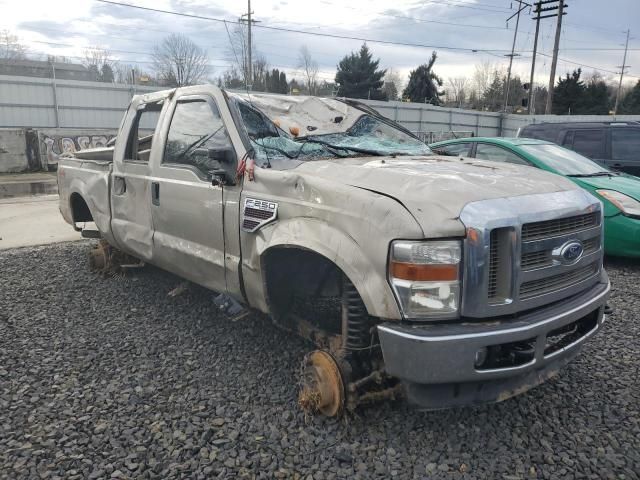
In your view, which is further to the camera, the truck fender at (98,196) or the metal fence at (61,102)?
the metal fence at (61,102)

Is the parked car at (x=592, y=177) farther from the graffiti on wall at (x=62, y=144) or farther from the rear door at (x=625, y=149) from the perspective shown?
the graffiti on wall at (x=62, y=144)

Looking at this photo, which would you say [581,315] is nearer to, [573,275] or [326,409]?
[573,275]

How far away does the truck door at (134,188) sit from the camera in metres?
4.58

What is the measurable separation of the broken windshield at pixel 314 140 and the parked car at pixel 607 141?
5717mm

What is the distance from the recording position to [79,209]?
6254 millimetres

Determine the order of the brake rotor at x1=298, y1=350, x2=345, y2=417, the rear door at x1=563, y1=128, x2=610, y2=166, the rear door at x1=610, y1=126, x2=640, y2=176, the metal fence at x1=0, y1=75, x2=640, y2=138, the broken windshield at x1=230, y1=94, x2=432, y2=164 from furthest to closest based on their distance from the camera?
the metal fence at x1=0, y1=75, x2=640, y2=138, the rear door at x1=563, y1=128, x2=610, y2=166, the rear door at x1=610, y1=126, x2=640, y2=176, the broken windshield at x1=230, y1=94, x2=432, y2=164, the brake rotor at x1=298, y1=350, x2=345, y2=417

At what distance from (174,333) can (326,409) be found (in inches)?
72.5

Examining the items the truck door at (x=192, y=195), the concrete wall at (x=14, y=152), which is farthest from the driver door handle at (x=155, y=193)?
the concrete wall at (x=14, y=152)

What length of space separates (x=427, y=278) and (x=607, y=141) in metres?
7.60

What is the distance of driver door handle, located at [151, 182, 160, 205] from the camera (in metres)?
4.33

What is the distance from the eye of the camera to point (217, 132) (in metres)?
3.85

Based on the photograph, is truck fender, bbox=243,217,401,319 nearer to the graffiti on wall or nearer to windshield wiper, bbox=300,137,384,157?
windshield wiper, bbox=300,137,384,157

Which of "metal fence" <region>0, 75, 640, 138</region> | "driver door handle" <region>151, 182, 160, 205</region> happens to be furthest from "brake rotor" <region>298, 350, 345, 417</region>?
"metal fence" <region>0, 75, 640, 138</region>

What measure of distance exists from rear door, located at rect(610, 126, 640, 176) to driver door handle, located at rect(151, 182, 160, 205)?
24.2ft
